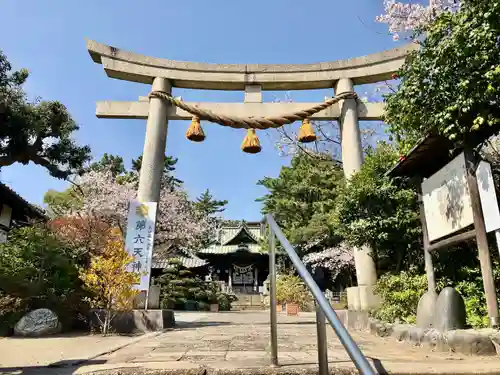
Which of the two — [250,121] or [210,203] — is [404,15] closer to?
[250,121]

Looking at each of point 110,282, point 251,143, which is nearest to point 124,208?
point 110,282

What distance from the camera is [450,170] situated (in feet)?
18.1

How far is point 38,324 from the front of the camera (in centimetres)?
646

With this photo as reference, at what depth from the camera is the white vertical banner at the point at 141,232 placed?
805 centimetres

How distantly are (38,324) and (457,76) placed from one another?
7628mm

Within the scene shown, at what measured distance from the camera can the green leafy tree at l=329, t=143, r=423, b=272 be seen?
7.09m

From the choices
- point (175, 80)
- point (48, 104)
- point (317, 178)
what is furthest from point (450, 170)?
point (317, 178)

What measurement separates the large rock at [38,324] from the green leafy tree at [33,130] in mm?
6572

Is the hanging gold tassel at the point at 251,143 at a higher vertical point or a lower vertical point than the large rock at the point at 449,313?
higher

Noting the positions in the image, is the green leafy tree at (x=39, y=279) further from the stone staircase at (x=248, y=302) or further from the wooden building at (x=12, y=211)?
the stone staircase at (x=248, y=302)

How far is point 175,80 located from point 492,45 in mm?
6973

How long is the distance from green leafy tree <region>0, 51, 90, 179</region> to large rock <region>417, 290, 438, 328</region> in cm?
1130

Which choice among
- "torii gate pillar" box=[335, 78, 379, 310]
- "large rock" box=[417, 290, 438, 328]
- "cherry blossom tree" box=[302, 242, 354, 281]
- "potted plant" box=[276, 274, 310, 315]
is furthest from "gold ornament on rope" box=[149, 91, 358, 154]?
"potted plant" box=[276, 274, 310, 315]

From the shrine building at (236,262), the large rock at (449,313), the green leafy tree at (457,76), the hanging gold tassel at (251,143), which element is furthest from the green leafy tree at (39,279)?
the shrine building at (236,262)
